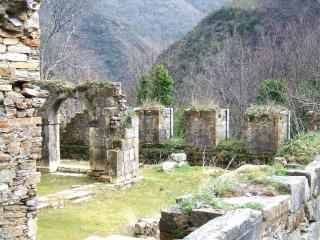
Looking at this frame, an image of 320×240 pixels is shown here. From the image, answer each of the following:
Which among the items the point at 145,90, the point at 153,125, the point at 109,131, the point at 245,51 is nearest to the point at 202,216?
the point at 109,131

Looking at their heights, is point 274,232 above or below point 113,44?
below

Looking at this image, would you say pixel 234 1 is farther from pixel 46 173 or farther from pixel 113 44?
pixel 46 173

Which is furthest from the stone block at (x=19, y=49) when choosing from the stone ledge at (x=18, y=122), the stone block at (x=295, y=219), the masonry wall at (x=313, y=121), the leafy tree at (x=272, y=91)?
the leafy tree at (x=272, y=91)

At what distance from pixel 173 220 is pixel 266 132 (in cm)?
1345

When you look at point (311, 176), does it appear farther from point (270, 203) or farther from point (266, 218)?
point (266, 218)

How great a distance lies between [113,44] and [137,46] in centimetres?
318

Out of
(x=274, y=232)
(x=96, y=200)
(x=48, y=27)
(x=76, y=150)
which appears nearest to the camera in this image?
(x=274, y=232)

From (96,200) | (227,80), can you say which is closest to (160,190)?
(96,200)

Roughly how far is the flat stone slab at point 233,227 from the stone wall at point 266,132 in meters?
13.3

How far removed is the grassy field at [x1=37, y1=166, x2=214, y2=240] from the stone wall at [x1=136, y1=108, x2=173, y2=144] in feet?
10.6

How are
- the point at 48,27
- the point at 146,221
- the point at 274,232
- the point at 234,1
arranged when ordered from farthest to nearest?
the point at 234,1
the point at 48,27
the point at 146,221
the point at 274,232

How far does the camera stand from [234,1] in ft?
169

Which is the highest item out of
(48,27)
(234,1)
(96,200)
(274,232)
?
(234,1)

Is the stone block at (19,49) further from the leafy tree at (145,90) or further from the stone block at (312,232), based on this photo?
the leafy tree at (145,90)
